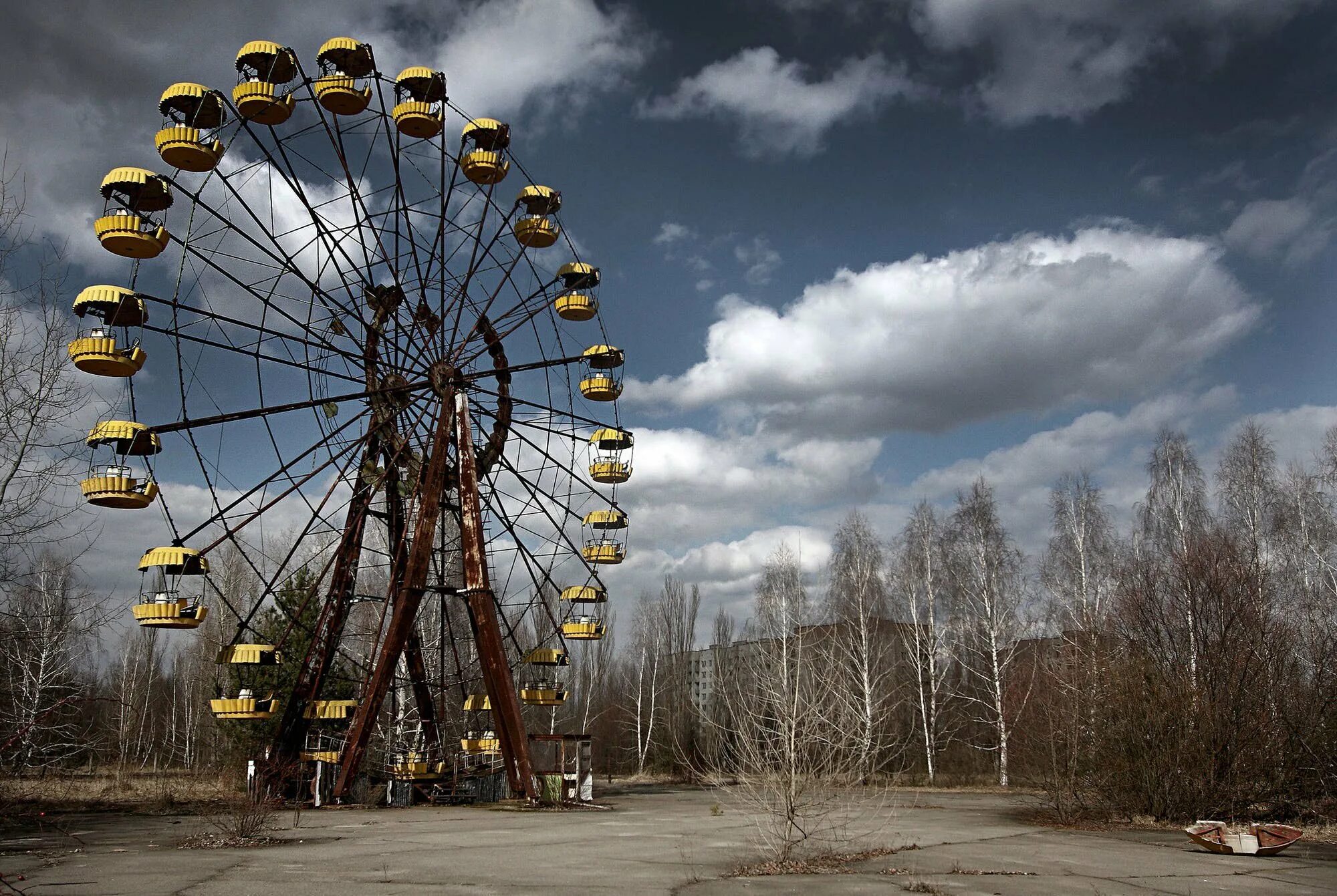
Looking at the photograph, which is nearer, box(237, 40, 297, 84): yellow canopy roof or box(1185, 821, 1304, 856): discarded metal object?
box(1185, 821, 1304, 856): discarded metal object

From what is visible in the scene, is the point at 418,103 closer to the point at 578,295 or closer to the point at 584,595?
the point at 578,295

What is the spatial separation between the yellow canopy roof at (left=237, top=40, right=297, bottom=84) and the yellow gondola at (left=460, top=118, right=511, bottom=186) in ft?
16.6

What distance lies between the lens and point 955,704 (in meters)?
46.0

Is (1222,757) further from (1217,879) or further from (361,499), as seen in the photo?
(361,499)

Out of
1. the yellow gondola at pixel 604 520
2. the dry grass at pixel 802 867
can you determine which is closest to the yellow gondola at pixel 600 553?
the yellow gondola at pixel 604 520

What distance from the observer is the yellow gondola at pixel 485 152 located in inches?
1056

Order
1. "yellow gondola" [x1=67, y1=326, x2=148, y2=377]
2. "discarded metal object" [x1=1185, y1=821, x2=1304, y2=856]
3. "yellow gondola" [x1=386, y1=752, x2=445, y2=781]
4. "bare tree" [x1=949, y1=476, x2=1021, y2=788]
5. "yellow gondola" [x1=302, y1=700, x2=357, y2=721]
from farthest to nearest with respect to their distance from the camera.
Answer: "bare tree" [x1=949, y1=476, x2=1021, y2=788]
"yellow gondola" [x1=386, y1=752, x2=445, y2=781]
"yellow gondola" [x1=302, y1=700, x2=357, y2=721]
"yellow gondola" [x1=67, y1=326, x2=148, y2=377]
"discarded metal object" [x1=1185, y1=821, x2=1304, y2=856]

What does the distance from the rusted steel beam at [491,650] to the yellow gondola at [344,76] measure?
925 cm

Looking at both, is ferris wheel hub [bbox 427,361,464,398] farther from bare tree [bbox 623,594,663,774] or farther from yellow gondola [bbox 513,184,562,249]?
bare tree [bbox 623,594,663,774]

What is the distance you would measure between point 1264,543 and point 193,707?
58.6 meters

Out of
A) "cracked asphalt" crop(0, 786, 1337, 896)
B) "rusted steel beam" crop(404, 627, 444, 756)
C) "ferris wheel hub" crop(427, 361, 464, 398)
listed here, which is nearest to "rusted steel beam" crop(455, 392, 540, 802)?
"cracked asphalt" crop(0, 786, 1337, 896)

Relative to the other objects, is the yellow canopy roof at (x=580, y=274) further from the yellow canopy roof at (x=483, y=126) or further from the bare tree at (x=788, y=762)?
the bare tree at (x=788, y=762)

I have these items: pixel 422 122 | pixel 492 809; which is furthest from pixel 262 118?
pixel 492 809

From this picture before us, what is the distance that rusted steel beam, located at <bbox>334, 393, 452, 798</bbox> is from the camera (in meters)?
23.0
